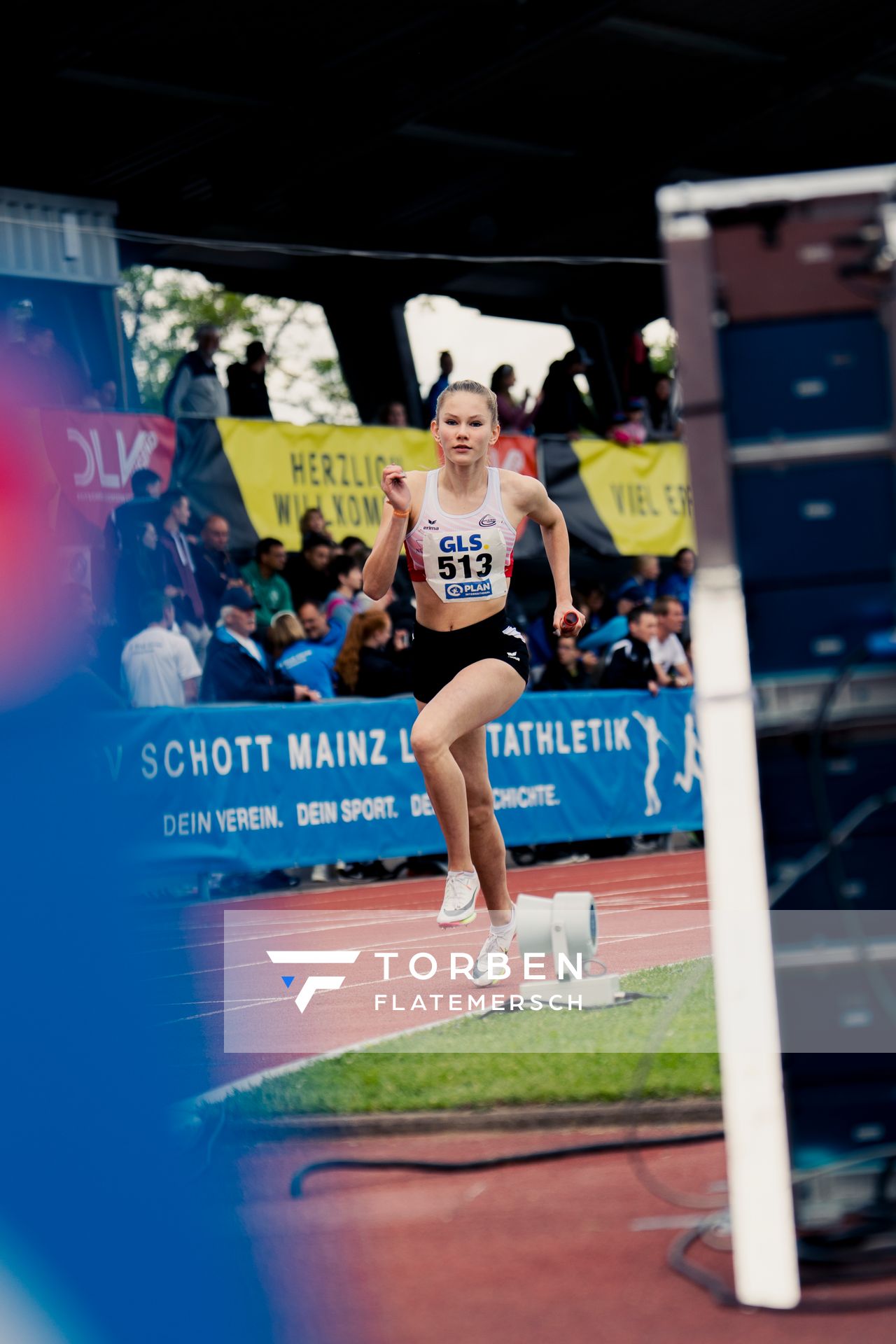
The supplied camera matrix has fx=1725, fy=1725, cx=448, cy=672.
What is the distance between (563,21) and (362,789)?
28.3 feet

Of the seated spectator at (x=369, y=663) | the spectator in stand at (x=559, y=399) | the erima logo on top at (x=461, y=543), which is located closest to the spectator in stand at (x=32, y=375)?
the erima logo on top at (x=461, y=543)

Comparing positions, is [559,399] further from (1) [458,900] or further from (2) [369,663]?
(1) [458,900]

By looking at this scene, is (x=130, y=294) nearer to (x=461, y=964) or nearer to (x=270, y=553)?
(x=270, y=553)

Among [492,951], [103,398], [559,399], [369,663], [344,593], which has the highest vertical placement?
[103,398]

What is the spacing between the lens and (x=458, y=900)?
6.91 meters

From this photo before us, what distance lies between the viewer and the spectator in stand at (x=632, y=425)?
65.9 ft

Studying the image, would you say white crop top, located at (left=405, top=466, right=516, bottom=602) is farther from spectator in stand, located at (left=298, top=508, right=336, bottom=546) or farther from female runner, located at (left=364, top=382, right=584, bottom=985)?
spectator in stand, located at (left=298, top=508, right=336, bottom=546)

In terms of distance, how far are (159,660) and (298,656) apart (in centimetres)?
155

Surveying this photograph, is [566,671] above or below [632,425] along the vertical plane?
below

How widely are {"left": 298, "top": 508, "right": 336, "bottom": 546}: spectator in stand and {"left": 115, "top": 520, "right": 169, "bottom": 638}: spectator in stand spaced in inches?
88.8

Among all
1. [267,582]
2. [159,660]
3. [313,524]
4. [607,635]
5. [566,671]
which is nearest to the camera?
[159,660]

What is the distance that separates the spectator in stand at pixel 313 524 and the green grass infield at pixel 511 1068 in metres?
10.1

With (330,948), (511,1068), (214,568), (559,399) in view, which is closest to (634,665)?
(559,399)

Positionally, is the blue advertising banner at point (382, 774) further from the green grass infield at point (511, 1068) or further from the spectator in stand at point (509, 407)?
the green grass infield at point (511, 1068)
